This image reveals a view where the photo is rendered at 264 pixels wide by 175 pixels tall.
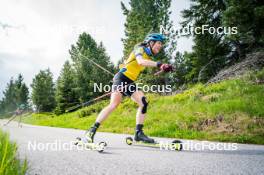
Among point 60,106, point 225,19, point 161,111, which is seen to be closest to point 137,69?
point 161,111

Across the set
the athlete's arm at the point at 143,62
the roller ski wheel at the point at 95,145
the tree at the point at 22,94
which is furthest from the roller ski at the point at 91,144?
the tree at the point at 22,94

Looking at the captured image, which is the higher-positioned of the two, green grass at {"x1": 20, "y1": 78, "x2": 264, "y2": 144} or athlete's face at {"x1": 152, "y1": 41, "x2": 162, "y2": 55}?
athlete's face at {"x1": 152, "y1": 41, "x2": 162, "y2": 55}

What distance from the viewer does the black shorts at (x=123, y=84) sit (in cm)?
481

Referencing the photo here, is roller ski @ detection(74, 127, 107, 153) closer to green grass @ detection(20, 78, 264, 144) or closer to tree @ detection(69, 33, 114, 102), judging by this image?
green grass @ detection(20, 78, 264, 144)

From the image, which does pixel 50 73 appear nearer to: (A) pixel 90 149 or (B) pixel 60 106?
(B) pixel 60 106

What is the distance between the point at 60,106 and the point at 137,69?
40.2m

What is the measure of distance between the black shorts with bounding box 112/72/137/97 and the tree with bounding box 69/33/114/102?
1495 inches

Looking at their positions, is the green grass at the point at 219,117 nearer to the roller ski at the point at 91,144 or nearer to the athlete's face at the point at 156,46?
the athlete's face at the point at 156,46

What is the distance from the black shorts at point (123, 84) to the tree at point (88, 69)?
38.0m

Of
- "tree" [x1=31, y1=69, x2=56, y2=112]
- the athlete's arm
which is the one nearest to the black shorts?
the athlete's arm

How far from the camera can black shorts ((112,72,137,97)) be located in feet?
15.8

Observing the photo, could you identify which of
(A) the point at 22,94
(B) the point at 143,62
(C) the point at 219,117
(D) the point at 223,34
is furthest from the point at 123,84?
(A) the point at 22,94

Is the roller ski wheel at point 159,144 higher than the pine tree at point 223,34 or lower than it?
lower

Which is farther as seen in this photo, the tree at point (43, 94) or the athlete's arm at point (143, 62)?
the tree at point (43, 94)
